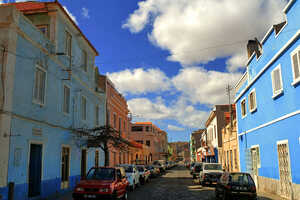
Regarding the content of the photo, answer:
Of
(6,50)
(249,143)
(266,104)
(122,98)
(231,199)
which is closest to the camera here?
(6,50)

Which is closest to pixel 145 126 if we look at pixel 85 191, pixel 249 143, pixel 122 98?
pixel 122 98

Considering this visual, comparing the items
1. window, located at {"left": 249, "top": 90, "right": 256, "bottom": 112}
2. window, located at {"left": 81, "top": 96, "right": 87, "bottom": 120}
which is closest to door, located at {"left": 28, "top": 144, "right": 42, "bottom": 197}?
window, located at {"left": 81, "top": 96, "right": 87, "bottom": 120}

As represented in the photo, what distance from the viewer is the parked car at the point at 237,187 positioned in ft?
41.4

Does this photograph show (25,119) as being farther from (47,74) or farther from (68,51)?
(68,51)

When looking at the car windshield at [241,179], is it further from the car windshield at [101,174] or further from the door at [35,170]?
the door at [35,170]

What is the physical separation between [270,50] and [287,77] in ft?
9.62

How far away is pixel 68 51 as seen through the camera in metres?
17.2

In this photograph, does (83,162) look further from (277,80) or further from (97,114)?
(277,80)

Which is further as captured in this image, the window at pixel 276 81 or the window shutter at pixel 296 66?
the window at pixel 276 81

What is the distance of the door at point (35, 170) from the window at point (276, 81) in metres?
11.8

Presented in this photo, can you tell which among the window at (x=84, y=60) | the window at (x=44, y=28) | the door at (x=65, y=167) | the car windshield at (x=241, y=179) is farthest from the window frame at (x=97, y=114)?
the car windshield at (x=241, y=179)

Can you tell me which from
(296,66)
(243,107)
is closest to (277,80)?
(296,66)

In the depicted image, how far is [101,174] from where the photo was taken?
42.5 feet

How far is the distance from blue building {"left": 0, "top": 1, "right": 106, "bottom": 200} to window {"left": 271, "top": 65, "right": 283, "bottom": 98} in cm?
1093
